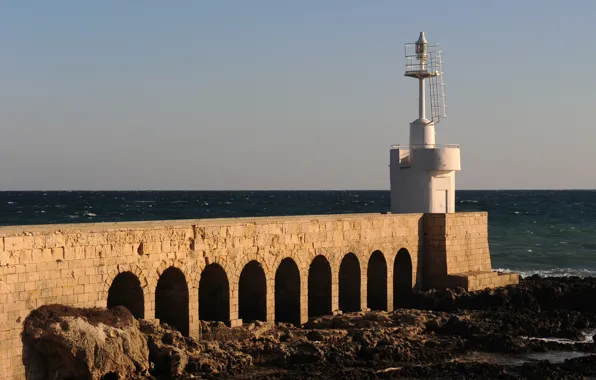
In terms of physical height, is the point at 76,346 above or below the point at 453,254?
below

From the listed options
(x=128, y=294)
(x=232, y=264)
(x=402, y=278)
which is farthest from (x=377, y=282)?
(x=128, y=294)

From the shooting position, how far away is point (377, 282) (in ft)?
84.0

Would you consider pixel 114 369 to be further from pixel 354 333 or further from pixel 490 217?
pixel 490 217

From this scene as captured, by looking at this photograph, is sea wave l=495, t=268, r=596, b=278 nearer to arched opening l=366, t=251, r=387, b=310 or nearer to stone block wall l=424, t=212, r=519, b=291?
stone block wall l=424, t=212, r=519, b=291

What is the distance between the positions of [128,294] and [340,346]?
4673mm

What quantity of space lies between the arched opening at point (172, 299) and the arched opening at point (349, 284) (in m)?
6.52

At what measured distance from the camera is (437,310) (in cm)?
2498

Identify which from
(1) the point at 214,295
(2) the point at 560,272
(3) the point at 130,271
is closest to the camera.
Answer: (3) the point at 130,271

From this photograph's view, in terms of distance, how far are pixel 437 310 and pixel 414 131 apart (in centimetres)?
657

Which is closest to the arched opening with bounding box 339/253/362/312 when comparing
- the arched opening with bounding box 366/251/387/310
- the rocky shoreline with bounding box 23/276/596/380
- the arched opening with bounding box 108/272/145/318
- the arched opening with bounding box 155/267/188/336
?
the arched opening with bounding box 366/251/387/310

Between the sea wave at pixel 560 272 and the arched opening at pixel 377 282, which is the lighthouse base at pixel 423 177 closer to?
the arched opening at pixel 377 282

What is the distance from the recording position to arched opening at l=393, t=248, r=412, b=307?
26141mm

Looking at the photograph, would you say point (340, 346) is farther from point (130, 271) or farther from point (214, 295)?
point (130, 271)

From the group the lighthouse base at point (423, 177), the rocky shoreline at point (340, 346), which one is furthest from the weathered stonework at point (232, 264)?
the lighthouse base at point (423, 177)
